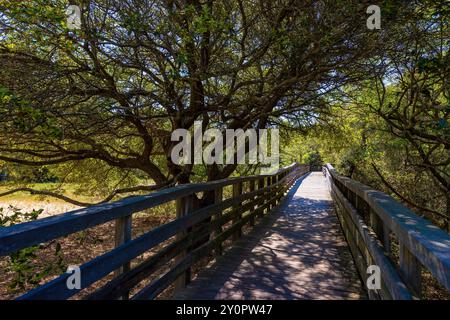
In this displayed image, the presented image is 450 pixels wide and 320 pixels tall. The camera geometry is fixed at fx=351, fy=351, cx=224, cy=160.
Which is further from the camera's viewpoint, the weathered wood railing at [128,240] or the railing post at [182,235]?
the railing post at [182,235]

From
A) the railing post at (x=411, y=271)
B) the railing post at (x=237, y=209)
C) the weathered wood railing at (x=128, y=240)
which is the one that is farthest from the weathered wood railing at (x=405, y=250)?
the railing post at (x=237, y=209)

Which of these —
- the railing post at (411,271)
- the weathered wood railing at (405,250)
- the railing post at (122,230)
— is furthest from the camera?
the railing post at (122,230)

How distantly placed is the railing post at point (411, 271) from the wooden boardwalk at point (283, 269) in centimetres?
158

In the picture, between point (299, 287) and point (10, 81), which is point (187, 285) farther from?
point (10, 81)

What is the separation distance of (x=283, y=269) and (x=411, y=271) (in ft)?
8.38

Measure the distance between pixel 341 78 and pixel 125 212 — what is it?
19.3 feet

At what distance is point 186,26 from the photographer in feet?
21.4

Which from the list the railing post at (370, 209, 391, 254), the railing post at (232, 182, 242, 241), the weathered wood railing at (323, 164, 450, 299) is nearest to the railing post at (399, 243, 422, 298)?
the weathered wood railing at (323, 164, 450, 299)

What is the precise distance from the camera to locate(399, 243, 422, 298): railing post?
2244mm

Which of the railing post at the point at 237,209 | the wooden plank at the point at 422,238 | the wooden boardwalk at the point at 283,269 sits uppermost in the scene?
the wooden plank at the point at 422,238

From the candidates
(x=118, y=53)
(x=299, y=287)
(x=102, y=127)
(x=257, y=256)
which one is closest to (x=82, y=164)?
(x=102, y=127)

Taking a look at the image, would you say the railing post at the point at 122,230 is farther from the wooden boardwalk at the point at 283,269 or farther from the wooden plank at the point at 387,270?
the wooden plank at the point at 387,270

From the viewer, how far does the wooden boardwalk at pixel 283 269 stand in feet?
12.7

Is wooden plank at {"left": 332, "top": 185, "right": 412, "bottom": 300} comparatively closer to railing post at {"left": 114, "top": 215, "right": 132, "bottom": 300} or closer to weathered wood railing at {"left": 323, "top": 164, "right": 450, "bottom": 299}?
weathered wood railing at {"left": 323, "top": 164, "right": 450, "bottom": 299}
